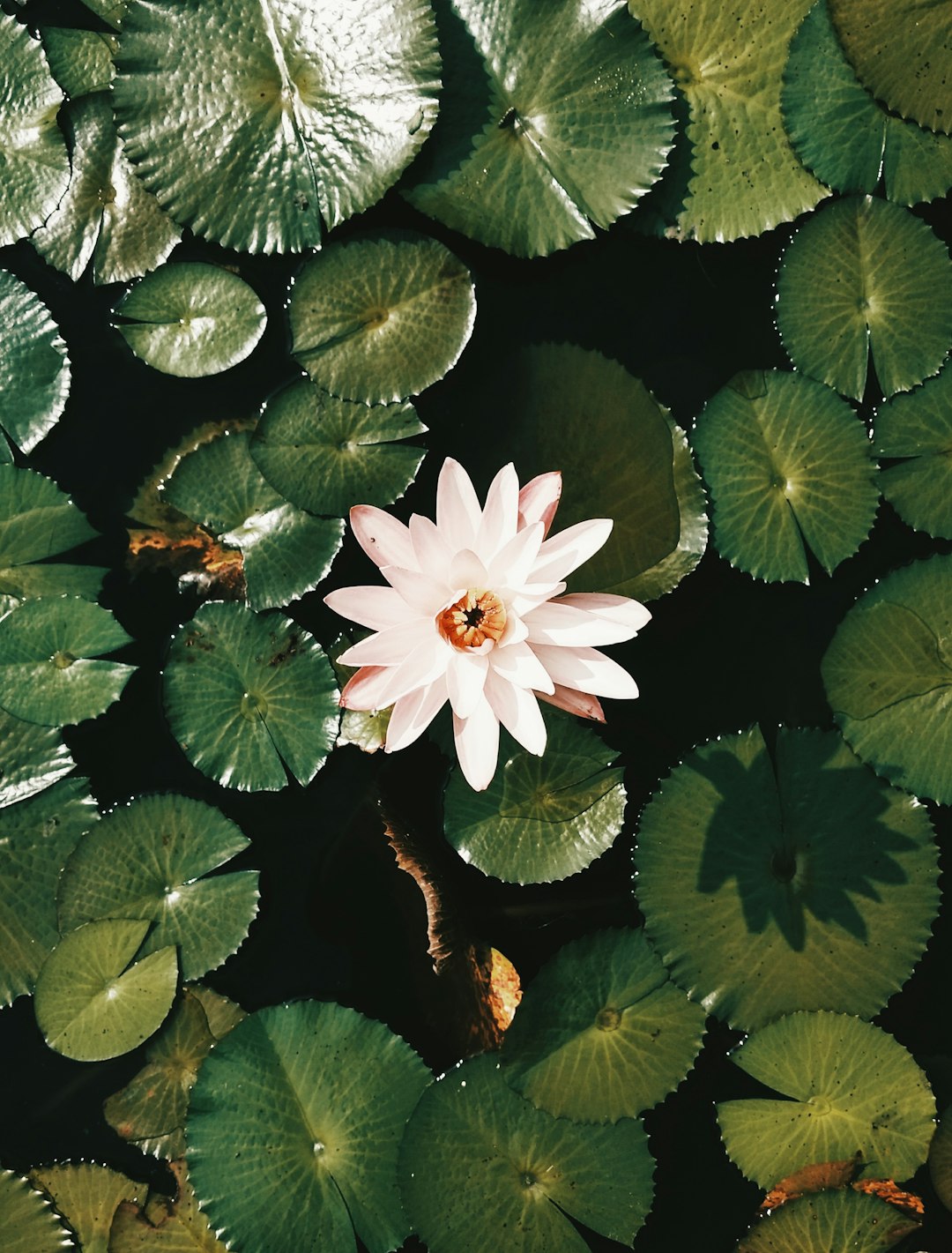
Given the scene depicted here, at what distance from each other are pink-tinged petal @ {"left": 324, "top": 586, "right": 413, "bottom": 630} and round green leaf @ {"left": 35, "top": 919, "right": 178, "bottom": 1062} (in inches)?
44.5

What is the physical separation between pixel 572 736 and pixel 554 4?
1.81 metres

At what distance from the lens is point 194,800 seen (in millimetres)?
2371

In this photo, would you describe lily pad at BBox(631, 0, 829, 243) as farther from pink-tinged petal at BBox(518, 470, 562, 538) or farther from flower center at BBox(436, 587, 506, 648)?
flower center at BBox(436, 587, 506, 648)

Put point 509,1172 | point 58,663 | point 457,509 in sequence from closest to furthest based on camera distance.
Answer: point 457,509
point 509,1172
point 58,663

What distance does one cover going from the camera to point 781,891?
2.29 meters

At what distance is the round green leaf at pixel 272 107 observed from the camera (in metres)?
2.24

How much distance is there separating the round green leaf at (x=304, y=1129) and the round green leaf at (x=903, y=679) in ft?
4.62

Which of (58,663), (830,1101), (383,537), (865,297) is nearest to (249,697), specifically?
(58,663)

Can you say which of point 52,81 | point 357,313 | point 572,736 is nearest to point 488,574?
point 572,736

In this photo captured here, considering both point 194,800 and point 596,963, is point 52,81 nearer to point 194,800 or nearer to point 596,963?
point 194,800

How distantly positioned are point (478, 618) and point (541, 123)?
53.5 inches

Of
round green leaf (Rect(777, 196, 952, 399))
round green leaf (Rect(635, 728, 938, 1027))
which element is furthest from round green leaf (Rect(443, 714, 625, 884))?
round green leaf (Rect(777, 196, 952, 399))

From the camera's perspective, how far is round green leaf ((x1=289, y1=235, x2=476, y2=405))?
235 centimetres

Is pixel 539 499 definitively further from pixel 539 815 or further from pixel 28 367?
pixel 28 367
